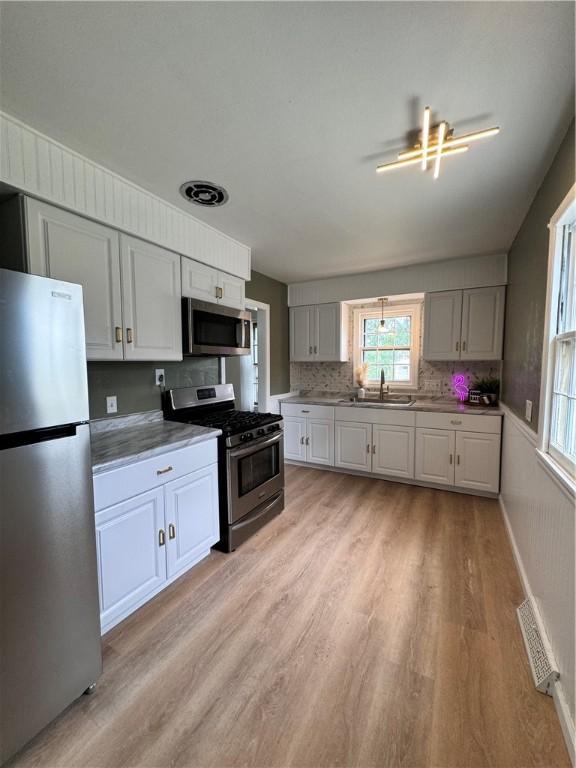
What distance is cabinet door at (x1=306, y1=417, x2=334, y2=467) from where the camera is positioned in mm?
3895

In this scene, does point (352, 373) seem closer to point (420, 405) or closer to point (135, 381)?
point (420, 405)

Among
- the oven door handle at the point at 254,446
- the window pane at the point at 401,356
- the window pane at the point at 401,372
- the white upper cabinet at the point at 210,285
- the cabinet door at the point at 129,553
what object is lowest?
the cabinet door at the point at 129,553

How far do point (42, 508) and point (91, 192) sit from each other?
5.41 ft

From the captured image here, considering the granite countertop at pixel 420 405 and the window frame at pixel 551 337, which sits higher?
the window frame at pixel 551 337

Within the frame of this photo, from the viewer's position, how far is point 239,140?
61.9 inches

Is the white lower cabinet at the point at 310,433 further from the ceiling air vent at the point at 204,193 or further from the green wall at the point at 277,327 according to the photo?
the ceiling air vent at the point at 204,193

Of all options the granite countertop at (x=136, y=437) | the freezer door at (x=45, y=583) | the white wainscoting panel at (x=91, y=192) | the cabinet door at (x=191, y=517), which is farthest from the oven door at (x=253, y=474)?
the white wainscoting panel at (x=91, y=192)

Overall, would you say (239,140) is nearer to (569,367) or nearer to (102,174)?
(102,174)

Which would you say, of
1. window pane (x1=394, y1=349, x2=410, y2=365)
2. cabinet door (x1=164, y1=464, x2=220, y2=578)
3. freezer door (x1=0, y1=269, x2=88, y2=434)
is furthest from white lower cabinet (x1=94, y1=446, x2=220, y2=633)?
window pane (x1=394, y1=349, x2=410, y2=365)

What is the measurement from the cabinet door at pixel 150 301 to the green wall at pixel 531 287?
7.55ft

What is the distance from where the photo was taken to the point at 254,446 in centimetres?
246

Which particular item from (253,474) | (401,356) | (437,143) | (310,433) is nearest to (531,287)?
(437,143)

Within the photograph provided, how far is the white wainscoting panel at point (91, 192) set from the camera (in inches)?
56.7

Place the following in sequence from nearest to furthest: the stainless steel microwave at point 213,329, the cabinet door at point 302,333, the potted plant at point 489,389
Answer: the stainless steel microwave at point 213,329
the potted plant at point 489,389
the cabinet door at point 302,333
